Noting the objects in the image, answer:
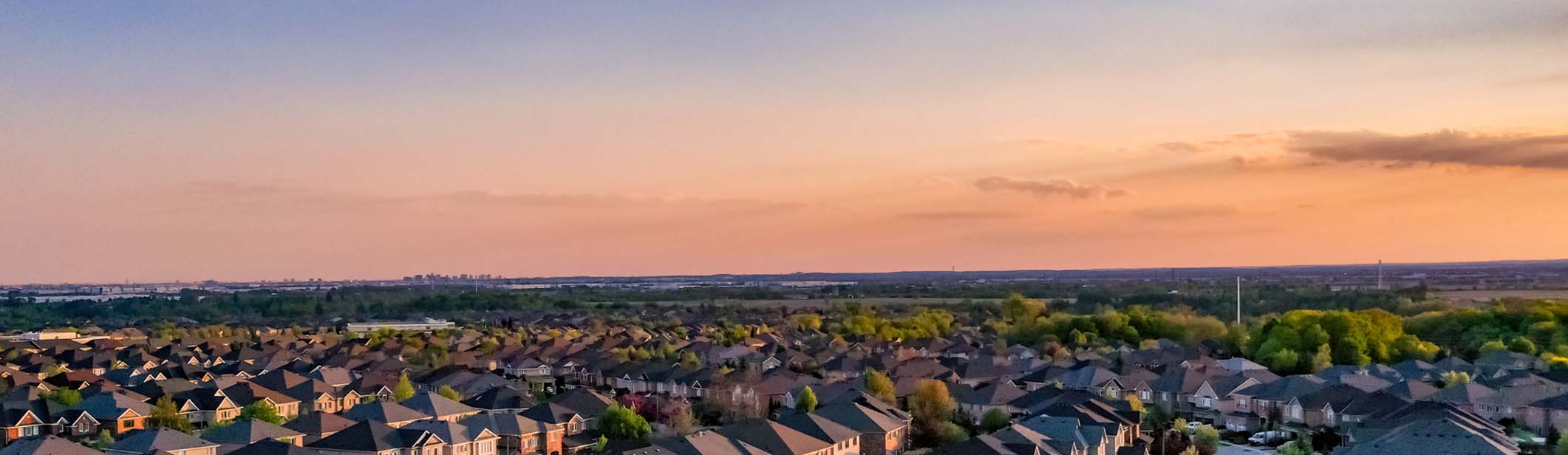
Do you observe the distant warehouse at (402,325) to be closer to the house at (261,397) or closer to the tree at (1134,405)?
the house at (261,397)

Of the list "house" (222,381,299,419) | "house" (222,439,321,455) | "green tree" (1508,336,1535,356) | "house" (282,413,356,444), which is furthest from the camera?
"green tree" (1508,336,1535,356)

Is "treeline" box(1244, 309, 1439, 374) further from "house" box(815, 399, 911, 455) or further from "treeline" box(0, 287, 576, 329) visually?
"treeline" box(0, 287, 576, 329)

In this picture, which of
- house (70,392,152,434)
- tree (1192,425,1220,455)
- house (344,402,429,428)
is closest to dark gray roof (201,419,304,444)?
house (344,402,429,428)

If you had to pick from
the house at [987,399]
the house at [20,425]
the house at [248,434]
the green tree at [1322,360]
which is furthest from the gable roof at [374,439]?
the green tree at [1322,360]

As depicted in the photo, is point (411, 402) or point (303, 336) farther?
point (303, 336)

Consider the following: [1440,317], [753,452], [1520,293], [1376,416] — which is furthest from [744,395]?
[1520,293]

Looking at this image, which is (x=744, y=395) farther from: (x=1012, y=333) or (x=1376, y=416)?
(x=1012, y=333)
